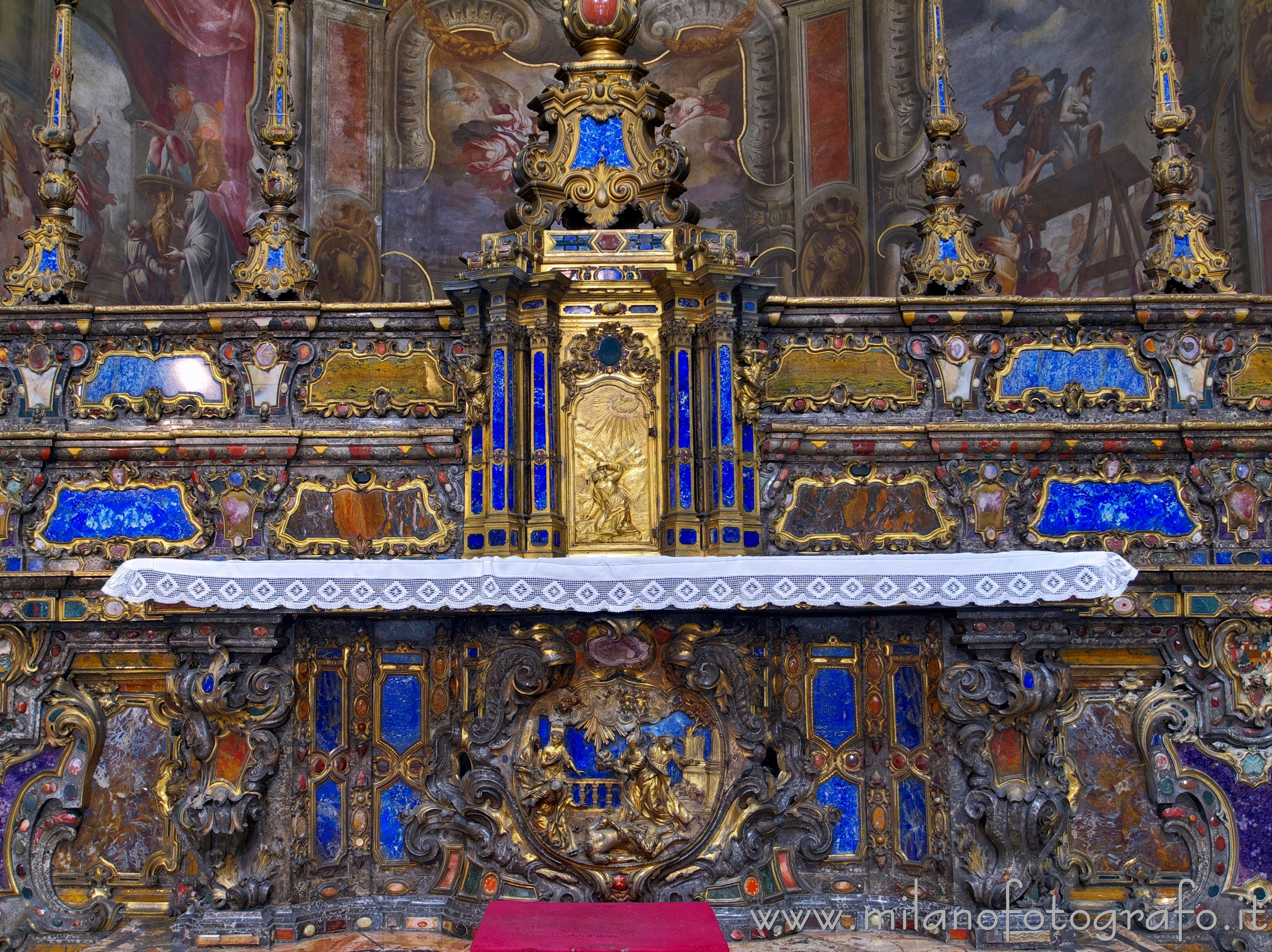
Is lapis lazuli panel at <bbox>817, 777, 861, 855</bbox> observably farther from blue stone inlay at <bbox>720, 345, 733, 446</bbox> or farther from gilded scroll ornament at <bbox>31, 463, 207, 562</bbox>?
gilded scroll ornament at <bbox>31, 463, 207, 562</bbox>

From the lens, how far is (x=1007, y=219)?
10305 millimetres

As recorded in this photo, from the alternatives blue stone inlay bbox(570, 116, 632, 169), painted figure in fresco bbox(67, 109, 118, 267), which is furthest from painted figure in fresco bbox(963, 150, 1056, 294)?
painted figure in fresco bbox(67, 109, 118, 267)

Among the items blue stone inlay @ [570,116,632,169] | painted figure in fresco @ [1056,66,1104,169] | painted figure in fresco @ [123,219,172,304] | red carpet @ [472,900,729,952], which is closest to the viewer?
red carpet @ [472,900,729,952]

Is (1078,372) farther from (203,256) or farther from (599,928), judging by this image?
(203,256)

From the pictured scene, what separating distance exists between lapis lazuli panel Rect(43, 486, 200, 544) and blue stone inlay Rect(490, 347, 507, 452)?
73.7 inches

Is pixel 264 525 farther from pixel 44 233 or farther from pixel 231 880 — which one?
pixel 44 233

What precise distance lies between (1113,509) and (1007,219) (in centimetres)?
471

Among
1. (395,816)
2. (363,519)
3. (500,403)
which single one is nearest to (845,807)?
(395,816)

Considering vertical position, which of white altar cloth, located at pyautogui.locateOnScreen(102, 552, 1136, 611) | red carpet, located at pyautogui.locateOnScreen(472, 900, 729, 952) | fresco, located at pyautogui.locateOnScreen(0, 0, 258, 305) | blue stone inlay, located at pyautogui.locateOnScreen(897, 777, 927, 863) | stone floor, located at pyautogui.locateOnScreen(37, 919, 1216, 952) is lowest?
stone floor, located at pyautogui.locateOnScreen(37, 919, 1216, 952)

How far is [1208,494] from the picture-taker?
6410 millimetres

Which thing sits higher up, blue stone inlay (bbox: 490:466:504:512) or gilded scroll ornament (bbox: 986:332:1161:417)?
gilded scroll ornament (bbox: 986:332:1161:417)

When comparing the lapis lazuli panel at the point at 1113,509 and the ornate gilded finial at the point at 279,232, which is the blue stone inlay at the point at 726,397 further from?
the ornate gilded finial at the point at 279,232

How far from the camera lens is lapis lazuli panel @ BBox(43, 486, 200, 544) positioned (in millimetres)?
6469

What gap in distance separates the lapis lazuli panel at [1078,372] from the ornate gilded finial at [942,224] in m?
0.51
